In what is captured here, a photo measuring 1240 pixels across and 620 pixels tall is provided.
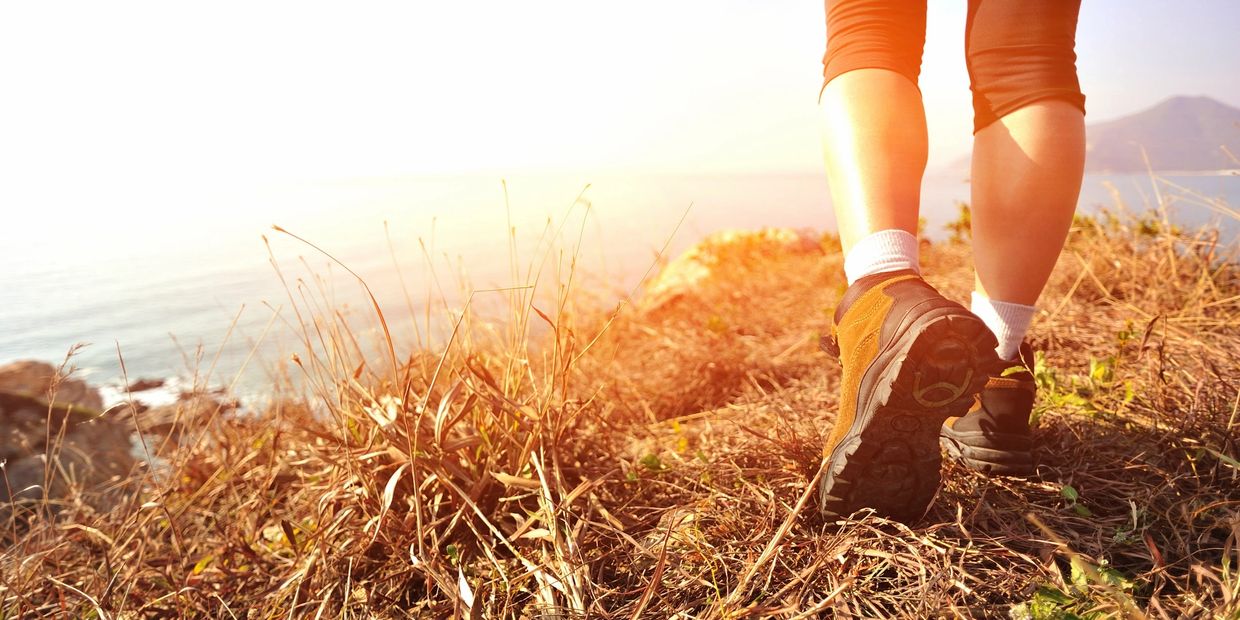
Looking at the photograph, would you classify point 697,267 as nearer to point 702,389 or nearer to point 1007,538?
point 702,389

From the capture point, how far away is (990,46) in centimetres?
109

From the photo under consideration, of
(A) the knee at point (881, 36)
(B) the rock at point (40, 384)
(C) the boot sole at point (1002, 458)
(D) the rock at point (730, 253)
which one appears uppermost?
(A) the knee at point (881, 36)

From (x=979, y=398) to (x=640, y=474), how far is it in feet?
2.18

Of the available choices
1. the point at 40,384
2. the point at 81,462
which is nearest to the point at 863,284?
the point at 81,462

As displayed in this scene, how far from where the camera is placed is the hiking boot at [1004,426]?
111 centimetres

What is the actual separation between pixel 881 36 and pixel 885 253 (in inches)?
16.7

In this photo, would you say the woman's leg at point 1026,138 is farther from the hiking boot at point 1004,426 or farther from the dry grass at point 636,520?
the dry grass at point 636,520

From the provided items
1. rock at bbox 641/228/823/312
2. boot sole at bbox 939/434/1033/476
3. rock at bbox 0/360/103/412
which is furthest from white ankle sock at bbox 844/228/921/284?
rock at bbox 0/360/103/412

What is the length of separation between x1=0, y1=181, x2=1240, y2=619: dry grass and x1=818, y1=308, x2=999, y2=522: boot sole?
0.06 metres

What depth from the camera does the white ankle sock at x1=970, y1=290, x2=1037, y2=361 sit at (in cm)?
113

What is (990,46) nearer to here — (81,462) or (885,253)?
(885,253)

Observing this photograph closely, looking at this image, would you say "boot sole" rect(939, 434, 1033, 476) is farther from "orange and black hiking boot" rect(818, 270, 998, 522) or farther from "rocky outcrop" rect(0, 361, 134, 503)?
"rocky outcrop" rect(0, 361, 134, 503)

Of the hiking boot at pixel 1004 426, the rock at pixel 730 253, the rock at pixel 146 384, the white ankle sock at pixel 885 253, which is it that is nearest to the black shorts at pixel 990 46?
the white ankle sock at pixel 885 253

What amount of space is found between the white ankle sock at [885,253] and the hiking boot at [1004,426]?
32 centimetres
